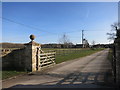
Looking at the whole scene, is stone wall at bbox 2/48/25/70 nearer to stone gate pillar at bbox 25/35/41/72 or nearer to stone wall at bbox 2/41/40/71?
stone wall at bbox 2/41/40/71

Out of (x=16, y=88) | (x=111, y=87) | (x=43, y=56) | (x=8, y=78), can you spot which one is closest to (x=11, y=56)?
(x=43, y=56)

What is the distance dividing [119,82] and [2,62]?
26.7 ft

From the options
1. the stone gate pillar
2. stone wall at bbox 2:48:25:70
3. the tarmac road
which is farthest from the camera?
stone wall at bbox 2:48:25:70

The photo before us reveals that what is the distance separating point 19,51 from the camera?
38.9 ft

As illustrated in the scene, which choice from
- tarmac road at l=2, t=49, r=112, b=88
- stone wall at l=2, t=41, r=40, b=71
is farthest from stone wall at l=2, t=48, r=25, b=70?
tarmac road at l=2, t=49, r=112, b=88

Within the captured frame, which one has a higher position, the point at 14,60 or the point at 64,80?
the point at 14,60

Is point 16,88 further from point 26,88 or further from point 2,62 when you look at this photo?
point 2,62

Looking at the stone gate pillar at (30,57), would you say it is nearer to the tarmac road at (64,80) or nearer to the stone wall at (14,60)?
the stone wall at (14,60)

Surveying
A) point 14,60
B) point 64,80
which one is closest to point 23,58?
point 14,60

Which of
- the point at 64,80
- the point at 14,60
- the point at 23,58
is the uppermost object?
the point at 23,58

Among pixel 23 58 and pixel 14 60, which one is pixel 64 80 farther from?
pixel 14 60

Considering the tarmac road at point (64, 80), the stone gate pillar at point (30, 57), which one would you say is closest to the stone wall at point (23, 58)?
the stone gate pillar at point (30, 57)

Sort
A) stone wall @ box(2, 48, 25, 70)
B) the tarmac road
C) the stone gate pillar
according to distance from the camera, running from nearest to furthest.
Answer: the tarmac road → the stone gate pillar → stone wall @ box(2, 48, 25, 70)

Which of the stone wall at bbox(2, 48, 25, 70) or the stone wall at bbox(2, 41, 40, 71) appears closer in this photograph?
the stone wall at bbox(2, 41, 40, 71)
